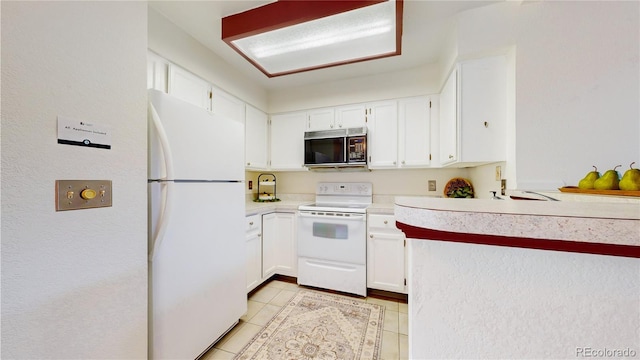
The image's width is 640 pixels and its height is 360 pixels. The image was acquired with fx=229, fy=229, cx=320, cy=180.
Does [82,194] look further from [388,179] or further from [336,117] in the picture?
[388,179]

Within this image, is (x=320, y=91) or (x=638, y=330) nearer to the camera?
(x=638, y=330)

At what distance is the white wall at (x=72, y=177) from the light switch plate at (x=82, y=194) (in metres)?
0.02

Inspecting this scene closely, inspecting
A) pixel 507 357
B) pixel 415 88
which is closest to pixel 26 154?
pixel 507 357

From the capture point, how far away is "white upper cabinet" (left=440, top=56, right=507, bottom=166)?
5.44 feet

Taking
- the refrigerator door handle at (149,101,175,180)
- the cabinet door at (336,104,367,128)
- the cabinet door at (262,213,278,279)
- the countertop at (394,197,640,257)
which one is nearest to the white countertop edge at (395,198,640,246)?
the countertop at (394,197,640,257)

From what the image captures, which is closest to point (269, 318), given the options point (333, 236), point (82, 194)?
point (333, 236)

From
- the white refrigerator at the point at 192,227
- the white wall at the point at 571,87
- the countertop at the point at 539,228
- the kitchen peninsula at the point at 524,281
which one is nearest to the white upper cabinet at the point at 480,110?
the white wall at the point at 571,87

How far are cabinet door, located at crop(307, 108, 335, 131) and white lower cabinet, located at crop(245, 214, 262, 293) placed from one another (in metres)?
1.29

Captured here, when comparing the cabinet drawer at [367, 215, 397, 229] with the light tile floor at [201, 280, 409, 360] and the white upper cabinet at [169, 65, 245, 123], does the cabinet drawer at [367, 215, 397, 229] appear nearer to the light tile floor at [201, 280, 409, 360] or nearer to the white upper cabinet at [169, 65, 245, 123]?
the light tile floor at [201, 280, 409, 360]

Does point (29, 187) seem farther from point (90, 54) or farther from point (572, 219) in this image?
point (572, 219)

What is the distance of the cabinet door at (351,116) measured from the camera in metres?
2.65

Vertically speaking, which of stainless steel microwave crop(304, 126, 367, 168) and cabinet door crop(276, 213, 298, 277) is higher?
stainless steel microwave crop(304, 126, 367, 168)

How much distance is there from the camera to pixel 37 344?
80cm

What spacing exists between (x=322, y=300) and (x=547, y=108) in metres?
2.28
